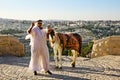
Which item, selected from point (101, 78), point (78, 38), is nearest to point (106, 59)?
point (78, 38)

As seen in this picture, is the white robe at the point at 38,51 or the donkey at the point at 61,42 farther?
the donkey at the point at 61,42

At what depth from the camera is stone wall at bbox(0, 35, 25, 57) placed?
758 inches

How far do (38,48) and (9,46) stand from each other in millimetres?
6399

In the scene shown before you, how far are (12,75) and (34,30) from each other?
1729 millimetres

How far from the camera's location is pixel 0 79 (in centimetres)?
1236

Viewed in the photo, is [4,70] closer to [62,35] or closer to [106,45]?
[62,35]

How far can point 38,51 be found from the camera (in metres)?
13.3

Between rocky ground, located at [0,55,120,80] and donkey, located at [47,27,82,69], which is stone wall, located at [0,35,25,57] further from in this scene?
donkey, located at [47,27,82,69]

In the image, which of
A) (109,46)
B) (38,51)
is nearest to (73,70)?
(38,51)

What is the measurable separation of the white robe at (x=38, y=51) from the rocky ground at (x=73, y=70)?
0.28 metres

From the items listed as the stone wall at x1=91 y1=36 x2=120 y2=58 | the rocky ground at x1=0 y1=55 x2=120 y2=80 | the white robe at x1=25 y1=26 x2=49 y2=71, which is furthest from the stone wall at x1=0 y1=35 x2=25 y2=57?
the white robe at x1=25 y1=26 x2=49 y2=71

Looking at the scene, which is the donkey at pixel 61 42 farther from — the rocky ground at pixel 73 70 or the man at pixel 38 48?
the man at pixel 38 48

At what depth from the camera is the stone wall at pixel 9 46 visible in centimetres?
1925

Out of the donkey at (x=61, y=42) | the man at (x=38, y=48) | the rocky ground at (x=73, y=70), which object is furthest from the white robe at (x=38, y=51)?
the donkey at (x=61, y=42)
